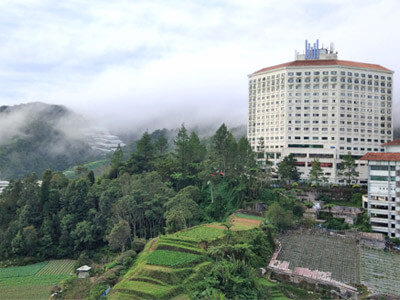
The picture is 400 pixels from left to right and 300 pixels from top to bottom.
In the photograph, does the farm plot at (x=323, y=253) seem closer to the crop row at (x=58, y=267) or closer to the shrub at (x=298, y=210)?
the shrub at (x=298, y=210)

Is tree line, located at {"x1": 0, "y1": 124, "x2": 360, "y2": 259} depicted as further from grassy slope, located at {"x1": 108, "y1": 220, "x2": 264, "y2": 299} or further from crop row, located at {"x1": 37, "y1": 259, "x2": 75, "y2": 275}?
grassy slope, located at {"x1": 108, "y1": 220, "x2": 264, "y2": 299}

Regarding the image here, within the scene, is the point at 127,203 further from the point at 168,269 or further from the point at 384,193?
the point at 384,193

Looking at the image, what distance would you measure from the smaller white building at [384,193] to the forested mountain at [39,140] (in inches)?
3555

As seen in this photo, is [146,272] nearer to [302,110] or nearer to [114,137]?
[302,110]

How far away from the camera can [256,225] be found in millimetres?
34531

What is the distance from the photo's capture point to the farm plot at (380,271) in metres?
25.4

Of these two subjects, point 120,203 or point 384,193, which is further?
point 120,203

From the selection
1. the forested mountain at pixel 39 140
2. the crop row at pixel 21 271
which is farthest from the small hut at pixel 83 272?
the forested mountain at pixel 39 140

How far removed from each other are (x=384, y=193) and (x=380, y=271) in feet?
40.4

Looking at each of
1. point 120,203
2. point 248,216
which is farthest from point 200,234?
point 120,203

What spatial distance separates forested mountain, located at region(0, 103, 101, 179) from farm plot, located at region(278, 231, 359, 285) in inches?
3338

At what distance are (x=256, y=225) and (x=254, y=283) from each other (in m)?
12.2

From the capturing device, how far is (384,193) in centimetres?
3725

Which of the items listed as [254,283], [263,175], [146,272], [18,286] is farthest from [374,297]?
[18,286]
